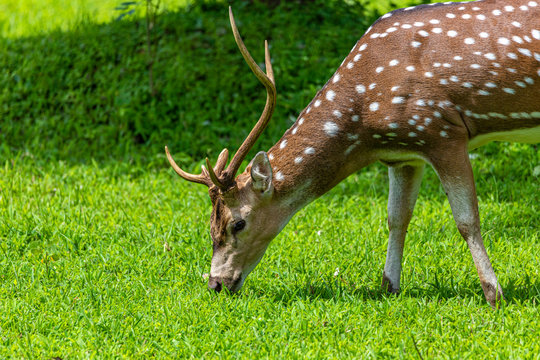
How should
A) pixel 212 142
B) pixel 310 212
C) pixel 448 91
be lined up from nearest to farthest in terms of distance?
pixel 448 91 → pixel 310 212 → pixel 212 142

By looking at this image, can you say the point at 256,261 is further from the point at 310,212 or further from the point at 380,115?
the point at 310,212

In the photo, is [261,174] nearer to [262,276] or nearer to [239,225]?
[239,225]

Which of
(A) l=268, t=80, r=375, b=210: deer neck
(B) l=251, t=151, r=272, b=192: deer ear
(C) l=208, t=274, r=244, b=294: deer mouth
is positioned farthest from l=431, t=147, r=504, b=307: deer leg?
(C) l=208, t=274, r=244, b=294: deer mouth

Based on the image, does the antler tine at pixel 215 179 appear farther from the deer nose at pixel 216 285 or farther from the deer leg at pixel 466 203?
the deer leg at pixel 466 203

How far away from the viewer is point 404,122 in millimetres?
4539

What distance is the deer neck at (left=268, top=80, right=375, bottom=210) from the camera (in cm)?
476

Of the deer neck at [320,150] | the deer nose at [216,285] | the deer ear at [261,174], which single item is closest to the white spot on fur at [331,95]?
the deer neck at [320,150]

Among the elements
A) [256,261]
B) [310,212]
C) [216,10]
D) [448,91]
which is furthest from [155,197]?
[216,10]

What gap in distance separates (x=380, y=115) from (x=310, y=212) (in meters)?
2.18

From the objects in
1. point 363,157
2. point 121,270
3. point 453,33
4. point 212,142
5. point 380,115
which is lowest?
point 212,142

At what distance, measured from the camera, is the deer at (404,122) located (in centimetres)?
453

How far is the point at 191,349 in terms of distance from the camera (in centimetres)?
420

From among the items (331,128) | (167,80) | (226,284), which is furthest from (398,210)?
(167,80)

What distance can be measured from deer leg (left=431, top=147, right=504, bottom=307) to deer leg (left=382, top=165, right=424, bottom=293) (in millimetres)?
523
